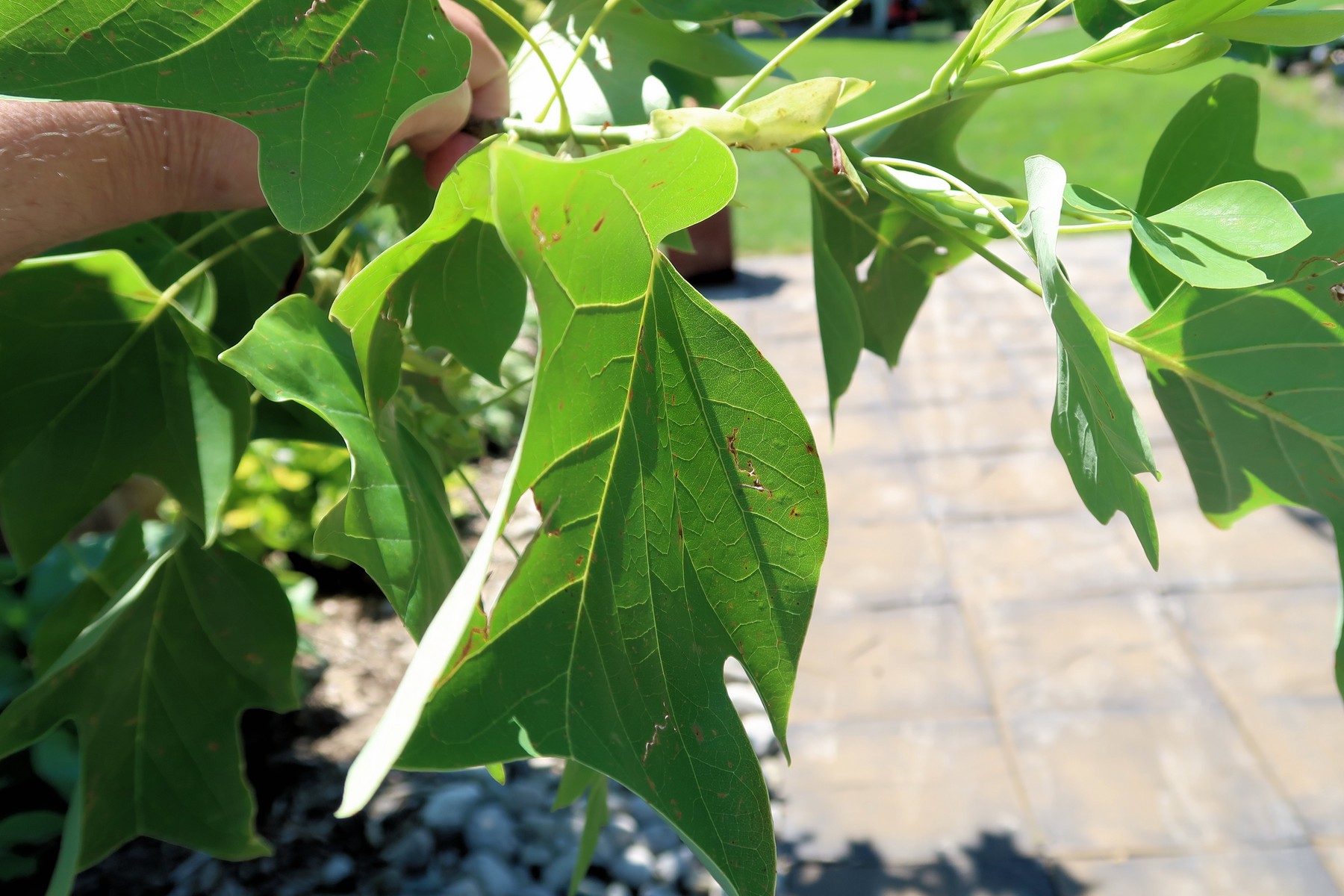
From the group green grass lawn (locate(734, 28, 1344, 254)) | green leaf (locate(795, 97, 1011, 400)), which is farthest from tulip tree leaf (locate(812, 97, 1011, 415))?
green grass lawn (locate(734, 28, 1344, 254))

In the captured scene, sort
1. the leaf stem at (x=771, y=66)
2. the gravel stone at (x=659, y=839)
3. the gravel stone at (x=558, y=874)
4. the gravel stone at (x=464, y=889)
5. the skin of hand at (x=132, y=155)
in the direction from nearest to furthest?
1. the leaf stem at (x=771, y=66)
2. the skin of hand at (x=132, y=155)
3. the gravel stone at (x=464, y=889)
4. the gravel stone at (x=558, y=874)
5. the gravel stone at (x=659, y=839)

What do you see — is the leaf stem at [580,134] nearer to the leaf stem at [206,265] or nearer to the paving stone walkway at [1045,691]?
the leaf stem at [206,265]

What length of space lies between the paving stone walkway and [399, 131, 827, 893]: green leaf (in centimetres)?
162

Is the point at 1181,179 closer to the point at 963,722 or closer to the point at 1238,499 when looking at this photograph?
the point at 1238,499

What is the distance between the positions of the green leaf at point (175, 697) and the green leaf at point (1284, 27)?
71 centimetres

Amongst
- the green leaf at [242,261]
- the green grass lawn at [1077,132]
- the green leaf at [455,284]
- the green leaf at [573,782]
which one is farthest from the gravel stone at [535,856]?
the green grass lawn at [1077,132]

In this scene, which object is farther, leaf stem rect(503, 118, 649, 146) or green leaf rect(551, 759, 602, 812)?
green leaf rect(551, 759, 602, 812)

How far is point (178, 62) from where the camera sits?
45cm

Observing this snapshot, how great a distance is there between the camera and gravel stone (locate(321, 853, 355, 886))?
71.8 inches

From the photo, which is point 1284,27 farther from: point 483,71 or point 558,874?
point 558,874

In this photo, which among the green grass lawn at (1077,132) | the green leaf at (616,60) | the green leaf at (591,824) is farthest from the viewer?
the green grass lawn at (1077,132)

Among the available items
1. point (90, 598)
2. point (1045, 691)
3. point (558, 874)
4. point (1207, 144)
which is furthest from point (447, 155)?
point (1045, 691)

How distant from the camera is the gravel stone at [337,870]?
1.82 meters

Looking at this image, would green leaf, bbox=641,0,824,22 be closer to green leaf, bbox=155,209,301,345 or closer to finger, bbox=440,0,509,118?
finger, bbox=440,0,509,118
